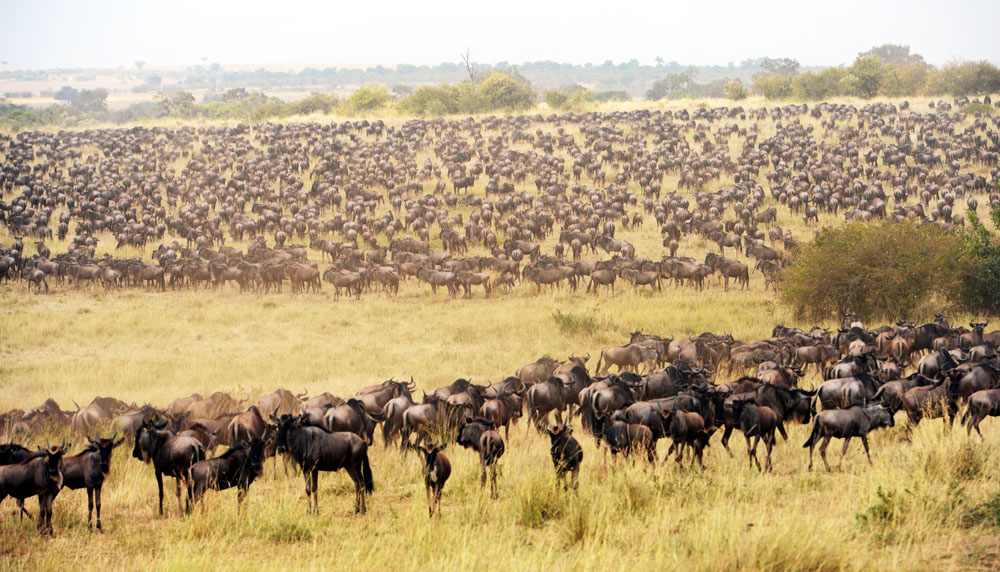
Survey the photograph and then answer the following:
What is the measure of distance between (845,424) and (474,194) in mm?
35536

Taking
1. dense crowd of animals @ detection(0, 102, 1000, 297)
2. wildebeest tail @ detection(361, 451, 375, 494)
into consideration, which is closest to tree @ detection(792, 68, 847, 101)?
dense crowd of animals @ detection(0, 102, 1000, 297)

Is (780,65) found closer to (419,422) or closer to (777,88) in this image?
(777,88)

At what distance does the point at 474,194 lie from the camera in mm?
44500

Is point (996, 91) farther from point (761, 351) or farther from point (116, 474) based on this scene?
point (116, 474)

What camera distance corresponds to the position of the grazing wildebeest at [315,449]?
8945mm

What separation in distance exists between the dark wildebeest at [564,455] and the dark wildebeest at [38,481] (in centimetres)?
540

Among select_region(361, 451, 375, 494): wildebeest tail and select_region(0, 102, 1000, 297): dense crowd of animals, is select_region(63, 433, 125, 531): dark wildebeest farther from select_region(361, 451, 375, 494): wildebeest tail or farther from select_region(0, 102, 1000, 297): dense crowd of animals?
select_region(0, 102, 1000, 297): dense crowd of animals

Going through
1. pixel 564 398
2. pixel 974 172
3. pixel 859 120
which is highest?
pixel 859 120

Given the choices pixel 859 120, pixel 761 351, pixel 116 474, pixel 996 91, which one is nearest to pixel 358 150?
pixel 859 120

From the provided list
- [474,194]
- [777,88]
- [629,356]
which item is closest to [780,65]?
[777,88]

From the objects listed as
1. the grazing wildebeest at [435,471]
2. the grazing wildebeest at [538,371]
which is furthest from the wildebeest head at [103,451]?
the grazing wildebeest at [538,371]

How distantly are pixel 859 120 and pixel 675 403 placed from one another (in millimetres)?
54367

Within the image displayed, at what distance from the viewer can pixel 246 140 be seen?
6009 cm

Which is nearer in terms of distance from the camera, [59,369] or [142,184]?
[59,369]
